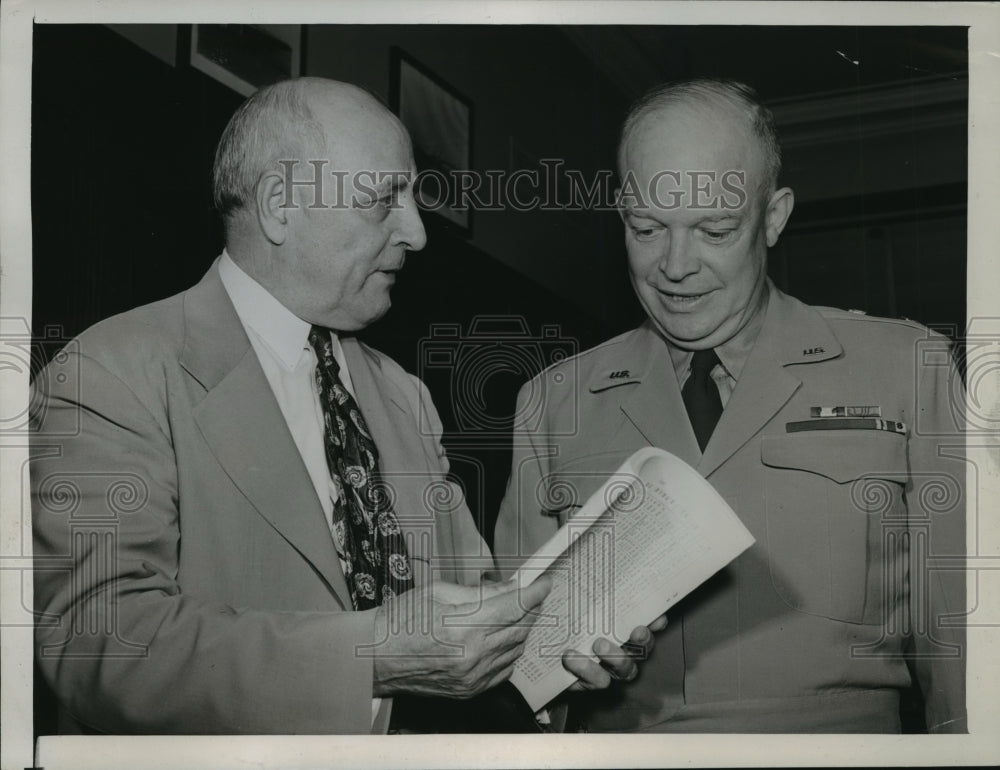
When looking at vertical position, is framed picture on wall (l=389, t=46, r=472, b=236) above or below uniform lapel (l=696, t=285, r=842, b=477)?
above

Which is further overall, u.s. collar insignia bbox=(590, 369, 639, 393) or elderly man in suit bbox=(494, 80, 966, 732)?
u.s. collar insignia bbox=(590, 369, 639, 393)

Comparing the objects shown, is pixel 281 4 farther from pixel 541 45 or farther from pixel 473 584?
pixel 473 584

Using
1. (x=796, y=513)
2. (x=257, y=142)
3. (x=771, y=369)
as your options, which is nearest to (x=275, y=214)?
(x=257, y=142)

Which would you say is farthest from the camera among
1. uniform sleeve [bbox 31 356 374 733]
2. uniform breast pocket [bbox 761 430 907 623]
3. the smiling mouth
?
the smiling mouth

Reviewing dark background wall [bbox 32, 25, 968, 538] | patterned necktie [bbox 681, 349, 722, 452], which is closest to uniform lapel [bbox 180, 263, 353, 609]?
dark background wall [bbox 32, 25, 968, 538]

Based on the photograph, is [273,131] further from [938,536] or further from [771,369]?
[938,536]

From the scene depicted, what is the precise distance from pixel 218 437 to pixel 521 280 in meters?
0.73

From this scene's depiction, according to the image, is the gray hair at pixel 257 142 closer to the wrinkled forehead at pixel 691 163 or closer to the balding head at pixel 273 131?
→ the balding head at pixel 273 131

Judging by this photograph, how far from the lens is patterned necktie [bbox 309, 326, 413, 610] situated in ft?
7.97

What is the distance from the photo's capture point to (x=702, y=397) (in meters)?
2.56

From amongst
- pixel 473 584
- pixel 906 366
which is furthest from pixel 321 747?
pixel 906 366

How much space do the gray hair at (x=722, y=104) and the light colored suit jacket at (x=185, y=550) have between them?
0.96 m

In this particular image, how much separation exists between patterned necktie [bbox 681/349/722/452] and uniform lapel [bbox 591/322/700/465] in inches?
0.6

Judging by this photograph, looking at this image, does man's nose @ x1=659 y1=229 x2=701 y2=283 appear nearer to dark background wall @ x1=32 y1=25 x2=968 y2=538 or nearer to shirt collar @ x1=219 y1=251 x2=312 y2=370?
dark background wall @ x1=32 y1=25 x2=968 y2=538
